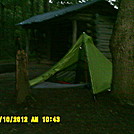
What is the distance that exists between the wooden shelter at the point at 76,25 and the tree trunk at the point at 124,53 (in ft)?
22.3

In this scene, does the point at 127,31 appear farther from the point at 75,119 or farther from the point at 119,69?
the point at 75,119

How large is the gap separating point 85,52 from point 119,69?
1.42 m

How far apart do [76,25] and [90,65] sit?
7135mm

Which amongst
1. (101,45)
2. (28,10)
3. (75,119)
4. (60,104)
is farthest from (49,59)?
(28,10)

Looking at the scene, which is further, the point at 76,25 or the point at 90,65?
the point at 76,25

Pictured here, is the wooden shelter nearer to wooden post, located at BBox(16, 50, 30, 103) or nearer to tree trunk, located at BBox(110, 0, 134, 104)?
tree trunk, located at BBox(110, 0, 134, 104)

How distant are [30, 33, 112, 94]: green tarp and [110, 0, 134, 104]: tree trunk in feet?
2.36

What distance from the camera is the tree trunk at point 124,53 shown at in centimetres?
531

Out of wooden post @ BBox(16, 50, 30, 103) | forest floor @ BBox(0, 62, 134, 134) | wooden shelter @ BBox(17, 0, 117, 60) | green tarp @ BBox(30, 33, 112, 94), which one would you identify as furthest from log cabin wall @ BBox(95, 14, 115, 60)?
wooden post @ BBox(16, 50, 30, 103)

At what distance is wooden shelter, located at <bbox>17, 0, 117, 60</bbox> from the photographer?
12859 mm

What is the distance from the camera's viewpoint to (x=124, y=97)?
544 centimetres

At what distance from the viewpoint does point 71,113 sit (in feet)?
15.7
